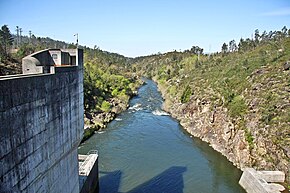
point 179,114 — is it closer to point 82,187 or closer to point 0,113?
point 82,187

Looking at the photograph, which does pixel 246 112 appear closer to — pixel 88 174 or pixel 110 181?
pixel 110 181

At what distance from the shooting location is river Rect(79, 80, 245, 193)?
2103 cm

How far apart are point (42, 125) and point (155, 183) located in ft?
46.0

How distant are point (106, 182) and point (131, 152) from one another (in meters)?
6.52

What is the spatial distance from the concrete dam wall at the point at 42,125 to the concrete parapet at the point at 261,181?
12925 mm

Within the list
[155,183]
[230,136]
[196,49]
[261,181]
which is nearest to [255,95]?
[230,136]

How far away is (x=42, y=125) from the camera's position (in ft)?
30.8

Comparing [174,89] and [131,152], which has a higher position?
[174,89]

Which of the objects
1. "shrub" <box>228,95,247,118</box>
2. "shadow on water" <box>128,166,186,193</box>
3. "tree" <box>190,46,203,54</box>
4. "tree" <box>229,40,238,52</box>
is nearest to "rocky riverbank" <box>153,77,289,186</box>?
"shrub" <box>228,95,247,118</box>

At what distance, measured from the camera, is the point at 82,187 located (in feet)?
53.1

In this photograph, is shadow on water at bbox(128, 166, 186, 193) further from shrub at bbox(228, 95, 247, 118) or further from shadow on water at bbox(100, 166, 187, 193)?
shrub at bbox(228, 95, 247, 118)

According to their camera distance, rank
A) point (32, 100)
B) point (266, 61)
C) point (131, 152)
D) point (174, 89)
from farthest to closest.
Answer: point (174, 89)
point (266, 61)
point (131, 152)
point (32, 100)

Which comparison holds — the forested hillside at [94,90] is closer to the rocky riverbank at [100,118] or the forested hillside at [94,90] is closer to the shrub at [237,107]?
the rocky riverbank at [100,118]

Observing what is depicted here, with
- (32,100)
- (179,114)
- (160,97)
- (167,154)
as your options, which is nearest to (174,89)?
(160,97)
